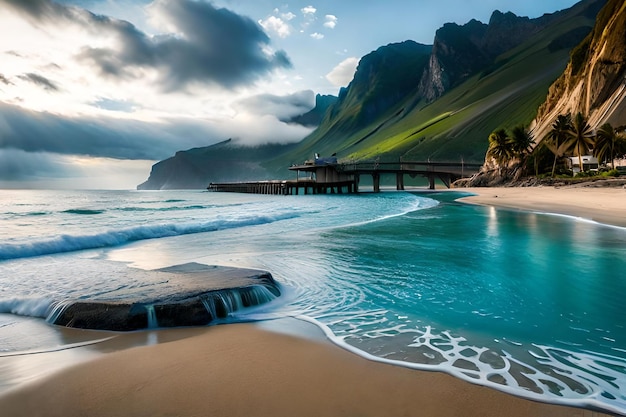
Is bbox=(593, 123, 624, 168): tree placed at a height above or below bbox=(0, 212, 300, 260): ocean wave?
above

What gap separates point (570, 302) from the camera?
7152mm

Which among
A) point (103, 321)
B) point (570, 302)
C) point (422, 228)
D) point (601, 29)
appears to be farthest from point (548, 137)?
point (103, 321)

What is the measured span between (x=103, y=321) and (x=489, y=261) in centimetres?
1052

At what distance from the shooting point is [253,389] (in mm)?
3770

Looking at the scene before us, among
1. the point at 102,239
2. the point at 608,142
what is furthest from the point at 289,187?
the point at 102,239

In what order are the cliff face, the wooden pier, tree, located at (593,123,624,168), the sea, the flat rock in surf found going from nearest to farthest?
the sea < the flat rock in surf < tree, located at (593,123,624,168) < the cliff face < the wooden pier

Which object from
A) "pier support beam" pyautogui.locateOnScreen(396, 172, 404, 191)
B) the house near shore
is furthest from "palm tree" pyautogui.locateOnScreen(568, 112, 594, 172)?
"pier support beam" pyautogui.locateOnScreen(396, 172, 404, 191)

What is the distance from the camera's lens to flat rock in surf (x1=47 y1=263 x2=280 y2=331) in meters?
6.06

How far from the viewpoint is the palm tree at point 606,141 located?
62.5 meters

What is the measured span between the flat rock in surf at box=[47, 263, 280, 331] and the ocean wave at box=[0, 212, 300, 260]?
1098 centimetres

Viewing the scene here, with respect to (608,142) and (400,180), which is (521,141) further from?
(400,180)

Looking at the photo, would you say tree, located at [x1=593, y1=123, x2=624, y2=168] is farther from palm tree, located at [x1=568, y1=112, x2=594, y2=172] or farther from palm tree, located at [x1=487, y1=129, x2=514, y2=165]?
palm tree, located at [x1=487, y1=129, x2=514, y2=165]

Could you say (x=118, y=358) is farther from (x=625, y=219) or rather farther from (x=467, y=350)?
(x=625, y=219)

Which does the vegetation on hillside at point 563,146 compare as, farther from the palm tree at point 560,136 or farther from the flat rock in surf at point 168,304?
the flat rock in surf at point 168,304
